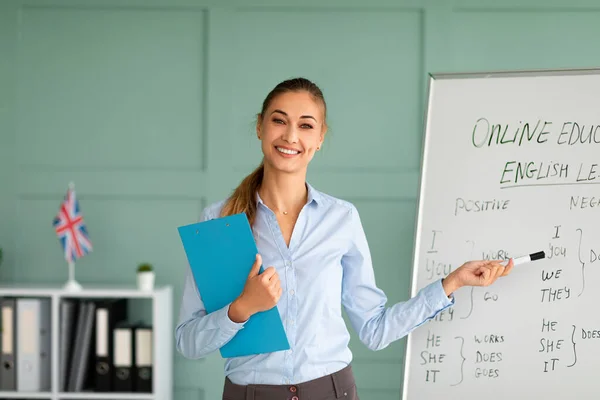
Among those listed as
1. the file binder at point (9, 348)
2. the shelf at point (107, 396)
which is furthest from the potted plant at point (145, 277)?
the file binder at point (9, 348)

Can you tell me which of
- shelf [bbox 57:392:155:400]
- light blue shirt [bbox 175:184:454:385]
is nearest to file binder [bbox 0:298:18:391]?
shelf [bbox 57:392:155:400]

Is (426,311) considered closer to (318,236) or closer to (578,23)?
(318,236)

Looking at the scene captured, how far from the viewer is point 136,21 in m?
3.01

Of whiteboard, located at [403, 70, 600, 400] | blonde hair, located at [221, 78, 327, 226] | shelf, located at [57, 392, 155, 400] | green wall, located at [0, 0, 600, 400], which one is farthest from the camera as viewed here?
green wall, located at [0, 0, 600, 400]

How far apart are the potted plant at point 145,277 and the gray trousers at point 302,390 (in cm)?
135

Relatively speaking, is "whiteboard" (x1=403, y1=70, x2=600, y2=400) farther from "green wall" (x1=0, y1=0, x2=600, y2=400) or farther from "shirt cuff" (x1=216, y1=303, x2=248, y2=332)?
"green wall" (x1=0, y1=0, x2=600, y2=400)

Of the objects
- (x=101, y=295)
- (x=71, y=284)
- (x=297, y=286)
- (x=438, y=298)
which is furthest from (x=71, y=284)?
(x=438, y=298)

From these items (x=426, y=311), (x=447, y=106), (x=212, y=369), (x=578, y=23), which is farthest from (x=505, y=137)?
(x=212, y=369)

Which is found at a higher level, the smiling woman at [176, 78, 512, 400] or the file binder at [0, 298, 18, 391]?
the smiling woman at [176, 78, 512, 400]

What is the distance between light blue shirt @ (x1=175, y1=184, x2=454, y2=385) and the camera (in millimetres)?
1487

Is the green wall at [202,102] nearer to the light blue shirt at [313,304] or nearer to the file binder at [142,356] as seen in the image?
the file binder at [142,356]

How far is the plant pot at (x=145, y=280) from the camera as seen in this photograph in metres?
2.80

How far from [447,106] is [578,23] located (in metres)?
1.26

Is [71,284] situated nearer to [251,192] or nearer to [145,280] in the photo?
[145,280]
